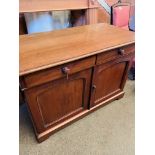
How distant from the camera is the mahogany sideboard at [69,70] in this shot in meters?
0.89

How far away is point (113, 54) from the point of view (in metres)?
1.17

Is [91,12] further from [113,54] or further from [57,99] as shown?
[57,99]

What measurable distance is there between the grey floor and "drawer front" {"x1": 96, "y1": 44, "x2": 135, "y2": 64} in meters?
0.64

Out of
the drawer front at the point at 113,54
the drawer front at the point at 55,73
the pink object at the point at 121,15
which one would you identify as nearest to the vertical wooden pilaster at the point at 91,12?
the pink object at the point at 121,15

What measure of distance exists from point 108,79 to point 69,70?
20.3 inches

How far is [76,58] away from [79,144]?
0.77 meters

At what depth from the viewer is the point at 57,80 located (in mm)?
989

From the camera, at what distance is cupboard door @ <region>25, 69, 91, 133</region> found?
98 cm

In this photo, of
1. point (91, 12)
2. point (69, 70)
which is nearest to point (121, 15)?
point (91, 12)

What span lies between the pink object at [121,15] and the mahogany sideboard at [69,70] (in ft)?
2.78

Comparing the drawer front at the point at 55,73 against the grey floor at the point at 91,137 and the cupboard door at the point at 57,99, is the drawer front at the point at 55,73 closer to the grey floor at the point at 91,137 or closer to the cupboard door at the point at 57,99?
the cupboard door at the point at 57,99

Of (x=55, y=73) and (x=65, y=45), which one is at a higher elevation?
(x=65, y=45)
